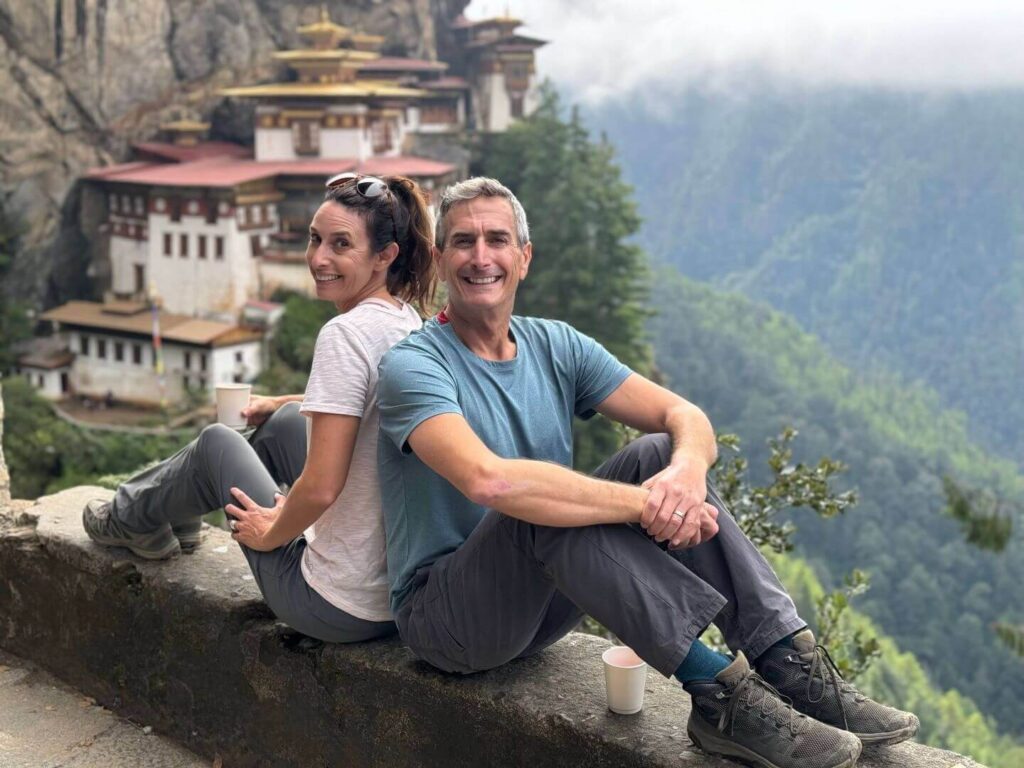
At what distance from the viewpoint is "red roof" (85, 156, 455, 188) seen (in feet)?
88.1

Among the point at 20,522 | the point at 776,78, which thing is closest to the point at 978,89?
the point at 776,78

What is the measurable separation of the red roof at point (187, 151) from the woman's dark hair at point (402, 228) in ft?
92.4

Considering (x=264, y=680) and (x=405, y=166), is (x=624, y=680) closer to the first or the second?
(x=264, y=680)

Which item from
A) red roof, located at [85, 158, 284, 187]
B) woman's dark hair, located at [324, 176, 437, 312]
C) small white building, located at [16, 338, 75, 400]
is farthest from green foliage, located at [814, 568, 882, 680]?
small white building, located at [16, 338, 75, 400]

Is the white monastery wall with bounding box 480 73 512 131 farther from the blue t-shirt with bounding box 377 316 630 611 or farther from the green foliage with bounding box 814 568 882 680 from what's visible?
the blue t-shirt with bounding box 377 316 630 611

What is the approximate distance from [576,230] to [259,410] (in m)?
28.9

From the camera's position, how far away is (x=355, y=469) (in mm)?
2240

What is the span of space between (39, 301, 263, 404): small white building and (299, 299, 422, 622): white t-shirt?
916 inches

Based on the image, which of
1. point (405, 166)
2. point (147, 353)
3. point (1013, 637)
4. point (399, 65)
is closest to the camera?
point (1013, 637)

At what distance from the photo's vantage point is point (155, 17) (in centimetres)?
2994

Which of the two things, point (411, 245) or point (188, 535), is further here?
point (188, 535)

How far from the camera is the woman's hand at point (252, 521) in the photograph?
233 centimetres

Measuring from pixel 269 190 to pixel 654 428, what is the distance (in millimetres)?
26409

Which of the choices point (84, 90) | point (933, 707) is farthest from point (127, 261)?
point (933, 707)
